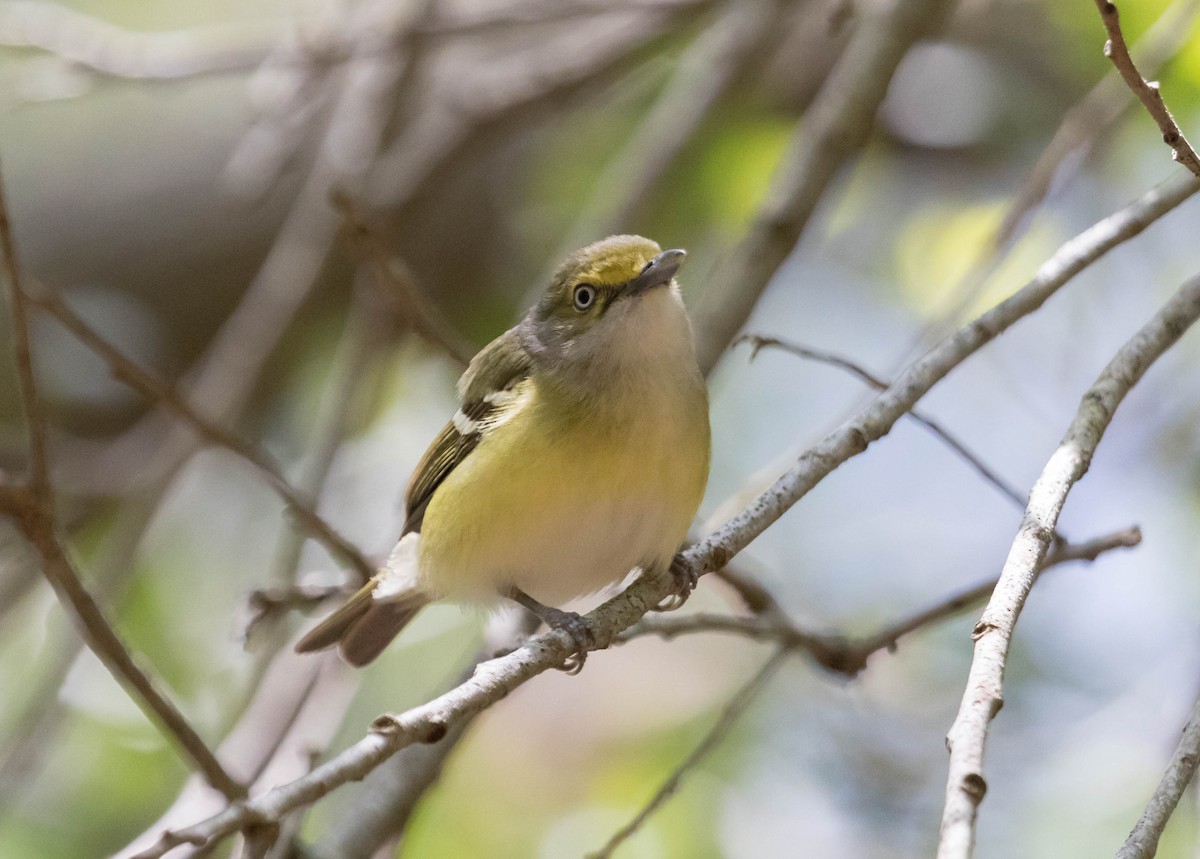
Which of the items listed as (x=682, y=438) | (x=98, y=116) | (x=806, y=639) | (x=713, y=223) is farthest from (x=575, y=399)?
(x=98, y=116)

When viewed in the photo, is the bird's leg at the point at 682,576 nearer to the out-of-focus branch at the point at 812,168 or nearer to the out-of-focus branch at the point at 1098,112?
the out-of-focus branch at the point at 812,168

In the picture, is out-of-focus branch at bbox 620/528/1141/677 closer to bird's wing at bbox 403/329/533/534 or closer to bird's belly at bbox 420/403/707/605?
bird's belly at bbox 420/403/707/605

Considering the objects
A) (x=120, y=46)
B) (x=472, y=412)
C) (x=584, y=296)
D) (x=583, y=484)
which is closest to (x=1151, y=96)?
(x=583, y=484)

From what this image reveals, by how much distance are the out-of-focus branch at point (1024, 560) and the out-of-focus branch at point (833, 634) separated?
0.51 m

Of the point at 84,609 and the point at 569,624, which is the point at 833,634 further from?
the point at 84,609

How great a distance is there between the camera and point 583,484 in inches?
132

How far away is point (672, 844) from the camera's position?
178 inches

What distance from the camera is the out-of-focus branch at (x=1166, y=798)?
179cm

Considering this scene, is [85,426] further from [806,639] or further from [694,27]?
[806,639]

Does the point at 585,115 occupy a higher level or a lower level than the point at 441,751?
higher

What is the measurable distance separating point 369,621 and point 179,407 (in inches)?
48.2

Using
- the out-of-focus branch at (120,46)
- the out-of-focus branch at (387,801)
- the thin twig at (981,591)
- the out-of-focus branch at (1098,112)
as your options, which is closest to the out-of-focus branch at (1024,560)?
the thin twig at (981,591)

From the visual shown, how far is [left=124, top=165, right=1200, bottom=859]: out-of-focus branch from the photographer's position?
2199 mm

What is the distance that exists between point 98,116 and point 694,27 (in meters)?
2.99
